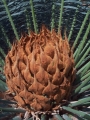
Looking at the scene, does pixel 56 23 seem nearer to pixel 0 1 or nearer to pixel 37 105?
pixel 0 1

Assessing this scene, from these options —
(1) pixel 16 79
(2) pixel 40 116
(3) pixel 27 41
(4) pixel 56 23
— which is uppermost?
(4) pixel 56 23

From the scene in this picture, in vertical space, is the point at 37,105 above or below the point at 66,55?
below

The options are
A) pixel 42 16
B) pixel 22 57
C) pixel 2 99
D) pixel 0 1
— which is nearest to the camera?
pixel 22 57

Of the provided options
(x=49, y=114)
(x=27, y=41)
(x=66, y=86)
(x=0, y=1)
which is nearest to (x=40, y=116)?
(x=49, y=114)

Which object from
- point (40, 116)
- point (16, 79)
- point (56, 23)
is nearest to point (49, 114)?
point (40, 116)

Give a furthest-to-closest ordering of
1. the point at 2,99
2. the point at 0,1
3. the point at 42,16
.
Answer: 1. the point at 42,16
2. the point at 0,1
3. the point at 2,99

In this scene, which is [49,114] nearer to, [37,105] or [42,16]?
[37,105]

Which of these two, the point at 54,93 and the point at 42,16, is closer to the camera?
the point at 54,93
